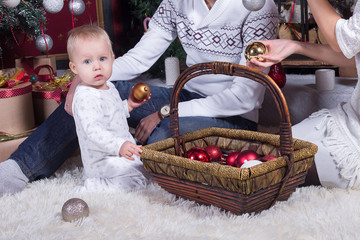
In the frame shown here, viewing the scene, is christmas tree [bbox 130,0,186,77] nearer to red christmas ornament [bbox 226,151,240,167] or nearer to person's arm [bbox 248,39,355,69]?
person's arm [bbox 248,39,355,69]

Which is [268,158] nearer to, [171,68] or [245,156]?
[245,156]

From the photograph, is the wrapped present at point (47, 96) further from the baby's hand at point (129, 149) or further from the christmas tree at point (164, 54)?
the christmas tree at point (164, 54)

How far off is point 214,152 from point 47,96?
34.9 inches

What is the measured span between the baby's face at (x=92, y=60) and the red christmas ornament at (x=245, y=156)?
1.68ft

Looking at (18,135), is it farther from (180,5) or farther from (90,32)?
(180,5)

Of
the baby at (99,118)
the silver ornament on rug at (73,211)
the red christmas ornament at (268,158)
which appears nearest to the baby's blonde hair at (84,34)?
the baby at (99,118)

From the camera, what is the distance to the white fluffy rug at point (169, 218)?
1188mm

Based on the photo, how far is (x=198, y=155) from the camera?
54.6 inches

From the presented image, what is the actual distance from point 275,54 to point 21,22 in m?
1.77

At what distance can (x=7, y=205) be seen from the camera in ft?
4.70

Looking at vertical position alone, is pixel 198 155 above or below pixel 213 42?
below

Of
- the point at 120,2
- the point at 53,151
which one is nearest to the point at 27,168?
the point at 53,151

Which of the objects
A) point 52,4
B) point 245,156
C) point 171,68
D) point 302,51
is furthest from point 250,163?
point 52,4

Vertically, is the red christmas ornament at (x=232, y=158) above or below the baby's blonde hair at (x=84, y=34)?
below
